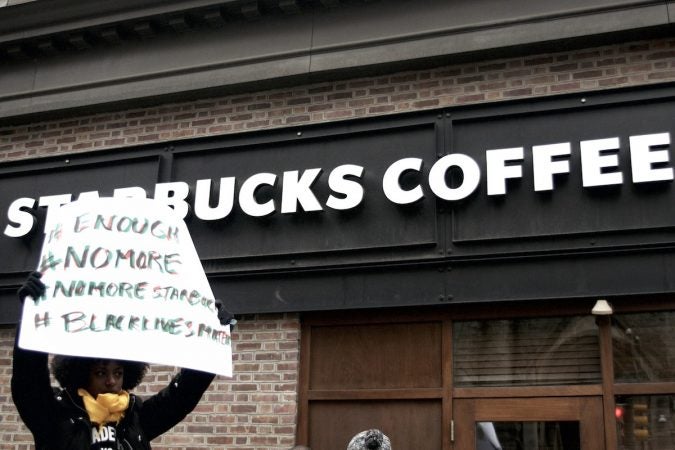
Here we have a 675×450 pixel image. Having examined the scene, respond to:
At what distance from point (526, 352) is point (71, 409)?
3.70m

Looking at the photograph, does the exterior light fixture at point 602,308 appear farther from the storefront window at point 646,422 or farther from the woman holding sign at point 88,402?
the woman holding sign at point 88,402

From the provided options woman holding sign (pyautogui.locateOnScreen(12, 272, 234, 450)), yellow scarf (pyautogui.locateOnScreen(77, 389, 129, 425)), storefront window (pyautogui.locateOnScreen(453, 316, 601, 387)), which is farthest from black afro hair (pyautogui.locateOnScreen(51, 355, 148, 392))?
storefront window (pyautogui.locateOnScreen(453, 316, 601, 387))

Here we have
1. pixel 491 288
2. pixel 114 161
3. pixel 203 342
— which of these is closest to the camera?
pixel 203 342

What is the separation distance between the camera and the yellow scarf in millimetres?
3105

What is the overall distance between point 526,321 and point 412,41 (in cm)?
239

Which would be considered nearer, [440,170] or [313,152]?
[440,170]

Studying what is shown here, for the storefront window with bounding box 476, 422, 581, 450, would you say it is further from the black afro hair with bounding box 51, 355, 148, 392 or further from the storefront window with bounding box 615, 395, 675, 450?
the black afro hair with bounding box 51, 355, 148, 392

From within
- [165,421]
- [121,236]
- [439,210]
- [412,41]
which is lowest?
[165,421]

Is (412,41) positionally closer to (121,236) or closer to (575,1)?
(575,1)

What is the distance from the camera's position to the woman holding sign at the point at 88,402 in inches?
116

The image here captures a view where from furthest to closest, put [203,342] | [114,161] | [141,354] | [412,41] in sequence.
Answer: [114,161] < [412,41] < [203,342] < [141,354]

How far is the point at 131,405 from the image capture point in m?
3.28

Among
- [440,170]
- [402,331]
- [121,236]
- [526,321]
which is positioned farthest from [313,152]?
[121,236]

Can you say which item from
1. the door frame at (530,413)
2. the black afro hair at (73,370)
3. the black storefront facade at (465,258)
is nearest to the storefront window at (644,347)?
the black storefront facade at (465,258)
